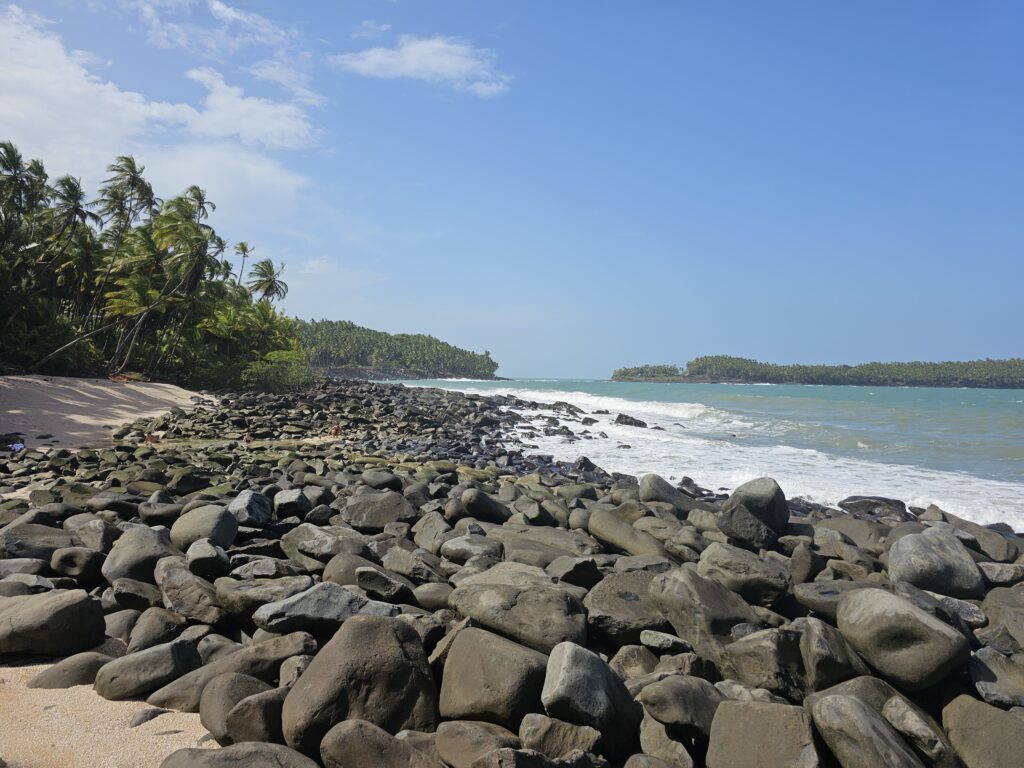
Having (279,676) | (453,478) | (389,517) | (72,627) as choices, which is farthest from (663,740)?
(453,478)

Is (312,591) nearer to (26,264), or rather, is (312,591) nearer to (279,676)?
(279,676)

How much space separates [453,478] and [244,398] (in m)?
18.4

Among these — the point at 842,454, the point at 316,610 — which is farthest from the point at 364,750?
the point at 842,454

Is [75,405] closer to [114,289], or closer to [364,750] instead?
[114,289]

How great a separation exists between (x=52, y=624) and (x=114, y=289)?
34740mm

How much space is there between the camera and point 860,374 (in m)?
129

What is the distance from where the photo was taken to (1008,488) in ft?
40.8

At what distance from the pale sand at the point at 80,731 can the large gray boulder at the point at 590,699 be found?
5.50ft

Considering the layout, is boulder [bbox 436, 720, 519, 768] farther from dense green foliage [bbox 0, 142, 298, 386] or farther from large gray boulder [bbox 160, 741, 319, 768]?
dense green foliage [bbox 0, 142, 298, 386]

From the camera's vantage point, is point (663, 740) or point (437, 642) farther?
point (437, 642)

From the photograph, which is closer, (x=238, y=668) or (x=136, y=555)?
(x=238, y=668)

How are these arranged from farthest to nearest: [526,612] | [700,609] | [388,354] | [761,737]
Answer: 1. [388,354]
2. [700,609]
3. [526,612]
4. [761,737]

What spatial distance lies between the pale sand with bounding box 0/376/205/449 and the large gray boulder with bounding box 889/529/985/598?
1535cm

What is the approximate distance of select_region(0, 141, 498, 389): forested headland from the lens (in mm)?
26766
